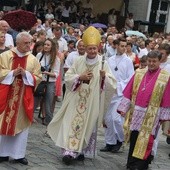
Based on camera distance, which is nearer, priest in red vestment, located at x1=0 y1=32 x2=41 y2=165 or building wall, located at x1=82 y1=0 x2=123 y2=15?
priest in red vestment, located at x1=0 y1=32 x2=41 y2=165

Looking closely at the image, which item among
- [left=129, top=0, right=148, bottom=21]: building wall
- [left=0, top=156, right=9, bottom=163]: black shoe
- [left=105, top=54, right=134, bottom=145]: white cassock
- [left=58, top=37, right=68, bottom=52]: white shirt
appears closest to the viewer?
[left=0, top=156, right=9, bottom=163]: black shoe

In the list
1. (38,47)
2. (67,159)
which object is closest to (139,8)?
(38,47)

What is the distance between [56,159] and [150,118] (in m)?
1.46

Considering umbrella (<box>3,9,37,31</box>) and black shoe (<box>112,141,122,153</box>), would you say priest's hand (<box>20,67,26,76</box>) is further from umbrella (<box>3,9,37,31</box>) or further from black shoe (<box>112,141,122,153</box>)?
umbrella (<box>3,9,37,31</box>)

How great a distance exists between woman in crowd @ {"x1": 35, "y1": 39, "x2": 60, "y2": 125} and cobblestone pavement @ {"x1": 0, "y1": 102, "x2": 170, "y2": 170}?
1.94 feet

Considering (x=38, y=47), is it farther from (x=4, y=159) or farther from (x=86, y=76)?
(x=4, y=159)

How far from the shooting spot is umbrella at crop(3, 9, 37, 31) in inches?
397

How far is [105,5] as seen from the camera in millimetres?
28359

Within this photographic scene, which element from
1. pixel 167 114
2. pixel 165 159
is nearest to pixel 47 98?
pixel 165 159

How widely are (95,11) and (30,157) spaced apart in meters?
21.1

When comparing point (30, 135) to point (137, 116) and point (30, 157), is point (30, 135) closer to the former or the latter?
point (30, 157)

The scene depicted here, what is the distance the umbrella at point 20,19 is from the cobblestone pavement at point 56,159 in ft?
8.24

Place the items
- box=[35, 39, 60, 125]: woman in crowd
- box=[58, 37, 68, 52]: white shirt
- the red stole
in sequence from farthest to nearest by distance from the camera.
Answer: box=[58, 37, 68, 52]: white shirt → box=[35, 39, 60, 125]: woman in crowd → the red stole

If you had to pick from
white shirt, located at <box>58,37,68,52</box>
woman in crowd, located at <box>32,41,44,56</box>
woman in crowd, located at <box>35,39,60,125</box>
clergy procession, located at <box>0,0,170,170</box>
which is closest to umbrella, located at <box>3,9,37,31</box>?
woman in crowd, located at <box>32,41,44,56</box>
